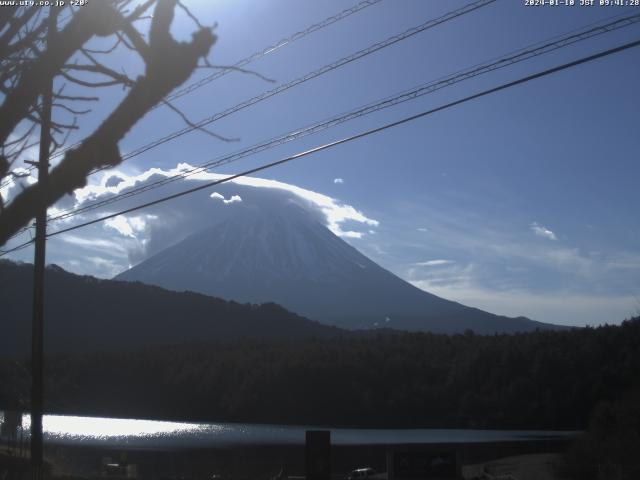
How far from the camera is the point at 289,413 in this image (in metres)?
106

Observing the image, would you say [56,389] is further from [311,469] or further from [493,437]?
[311,469]

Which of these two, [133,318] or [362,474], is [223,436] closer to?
[362,474]

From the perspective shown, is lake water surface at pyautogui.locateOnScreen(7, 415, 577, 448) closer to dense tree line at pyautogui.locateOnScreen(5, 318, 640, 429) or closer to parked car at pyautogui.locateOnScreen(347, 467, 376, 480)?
dense tree line at pyautogui.locateOnScreen(5, 318, 640, 429)

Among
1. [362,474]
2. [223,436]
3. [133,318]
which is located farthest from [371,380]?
[362,474]

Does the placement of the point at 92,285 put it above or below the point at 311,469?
above

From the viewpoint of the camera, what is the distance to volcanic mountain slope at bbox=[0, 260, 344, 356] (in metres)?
129

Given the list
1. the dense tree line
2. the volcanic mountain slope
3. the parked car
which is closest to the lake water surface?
the dense tree line

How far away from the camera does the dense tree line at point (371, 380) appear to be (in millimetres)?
85875

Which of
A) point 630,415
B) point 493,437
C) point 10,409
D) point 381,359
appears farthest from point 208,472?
point 381,359

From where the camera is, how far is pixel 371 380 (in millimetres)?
105000

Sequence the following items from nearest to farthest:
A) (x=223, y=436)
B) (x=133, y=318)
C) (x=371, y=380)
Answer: (x=223, y=436)
(x=371, y=380)
(x=133, y=318)

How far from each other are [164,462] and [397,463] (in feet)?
96.1

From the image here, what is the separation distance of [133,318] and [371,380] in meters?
56.3

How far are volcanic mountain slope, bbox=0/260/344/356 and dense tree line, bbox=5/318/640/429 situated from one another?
13450 millimetres
